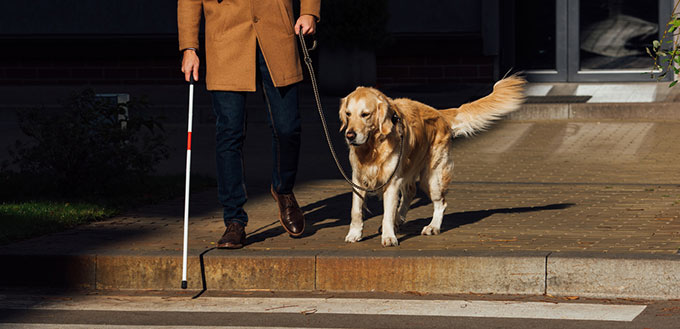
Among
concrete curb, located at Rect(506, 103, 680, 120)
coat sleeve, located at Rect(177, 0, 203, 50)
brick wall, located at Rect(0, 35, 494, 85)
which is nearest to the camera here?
coat sleeve, located at Rect(177, 0, 203, 50)

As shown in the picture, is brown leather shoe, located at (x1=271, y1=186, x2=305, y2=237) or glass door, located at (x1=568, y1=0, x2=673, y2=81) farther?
glass door, located at (x1=568, y1=0, x2=673, y2=81)

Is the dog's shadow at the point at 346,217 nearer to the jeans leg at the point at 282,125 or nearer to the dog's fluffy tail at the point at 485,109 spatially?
the jeans leg at the point at 282,125

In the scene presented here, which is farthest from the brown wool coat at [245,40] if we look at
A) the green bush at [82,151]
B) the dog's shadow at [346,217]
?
the green bush at [82,151]

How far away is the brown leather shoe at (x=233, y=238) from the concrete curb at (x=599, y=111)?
891 cm

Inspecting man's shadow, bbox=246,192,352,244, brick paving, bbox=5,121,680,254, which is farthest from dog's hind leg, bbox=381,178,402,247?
man's shadow, bbox=246,192,352,244

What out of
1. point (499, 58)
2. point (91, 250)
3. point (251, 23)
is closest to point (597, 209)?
point (251, 23)

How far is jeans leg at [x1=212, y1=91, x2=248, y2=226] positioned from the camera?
678cm

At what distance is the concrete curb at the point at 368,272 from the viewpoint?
19.6 feet

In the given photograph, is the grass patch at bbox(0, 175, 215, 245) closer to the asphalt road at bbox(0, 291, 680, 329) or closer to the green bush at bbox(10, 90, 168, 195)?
the green bush at bbox(10, 90, 168, 195)

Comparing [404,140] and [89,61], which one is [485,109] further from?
[89,61]

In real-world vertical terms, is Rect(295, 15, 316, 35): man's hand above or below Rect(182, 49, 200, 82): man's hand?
above

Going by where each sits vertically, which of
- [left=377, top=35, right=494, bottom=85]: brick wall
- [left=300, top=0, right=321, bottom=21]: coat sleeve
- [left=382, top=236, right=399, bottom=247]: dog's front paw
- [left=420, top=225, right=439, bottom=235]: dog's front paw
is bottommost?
[left=382, top=236, right=399, bottom=247]: dog's front paw

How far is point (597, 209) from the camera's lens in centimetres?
805

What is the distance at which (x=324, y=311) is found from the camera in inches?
224
